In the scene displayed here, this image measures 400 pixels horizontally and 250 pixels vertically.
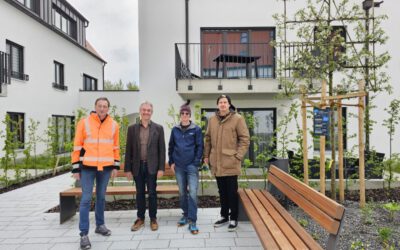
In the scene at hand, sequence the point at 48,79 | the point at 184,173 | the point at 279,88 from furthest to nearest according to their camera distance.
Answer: the point at 48,79
the point at 279,88
the point at 184,173

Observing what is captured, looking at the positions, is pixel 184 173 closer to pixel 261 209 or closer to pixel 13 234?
pixel 261 209

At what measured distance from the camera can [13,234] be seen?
14.9 ft

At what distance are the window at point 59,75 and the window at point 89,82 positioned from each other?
271cm

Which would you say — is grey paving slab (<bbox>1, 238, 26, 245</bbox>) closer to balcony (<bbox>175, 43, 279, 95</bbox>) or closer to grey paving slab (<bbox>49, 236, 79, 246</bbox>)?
grey paving slab (<bbox>49, 236, 79, 246</bbox>)

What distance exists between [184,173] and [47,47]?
13.3 meters

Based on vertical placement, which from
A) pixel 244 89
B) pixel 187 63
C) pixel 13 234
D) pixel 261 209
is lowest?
pixel 13 234

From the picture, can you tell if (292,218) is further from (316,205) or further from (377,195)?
(377,195)

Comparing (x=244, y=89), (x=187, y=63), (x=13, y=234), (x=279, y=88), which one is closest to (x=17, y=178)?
(x=13, y=234)

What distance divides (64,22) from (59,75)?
372 centimetres

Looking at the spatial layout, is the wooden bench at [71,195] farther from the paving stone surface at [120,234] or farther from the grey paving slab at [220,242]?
the grey paving slab at [220,242]

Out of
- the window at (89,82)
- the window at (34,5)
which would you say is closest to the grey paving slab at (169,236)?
the window at (34,5)

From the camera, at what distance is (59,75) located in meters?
16.2

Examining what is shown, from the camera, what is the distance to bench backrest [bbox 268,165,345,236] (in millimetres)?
2596

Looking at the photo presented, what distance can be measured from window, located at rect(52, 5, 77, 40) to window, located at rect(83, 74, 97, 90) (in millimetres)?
2446
